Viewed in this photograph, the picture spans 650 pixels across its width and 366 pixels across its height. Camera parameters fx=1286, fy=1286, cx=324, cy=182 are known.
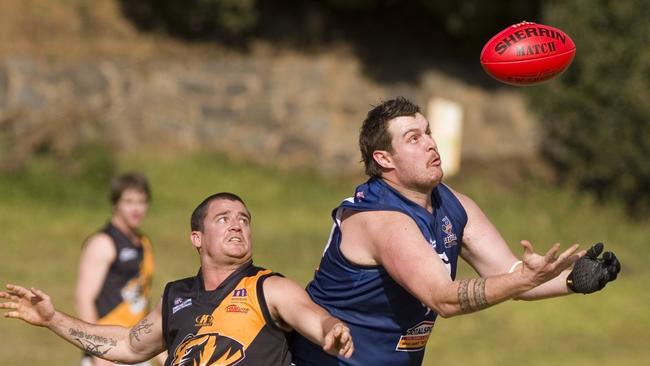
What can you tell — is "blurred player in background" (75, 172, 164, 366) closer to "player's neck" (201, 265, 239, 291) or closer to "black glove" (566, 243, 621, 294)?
"player's neck" (201, 265, 239, 291)

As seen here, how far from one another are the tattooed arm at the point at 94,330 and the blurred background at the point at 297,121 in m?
8.34

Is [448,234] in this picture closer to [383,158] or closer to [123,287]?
[383,158]

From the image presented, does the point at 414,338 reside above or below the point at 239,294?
below

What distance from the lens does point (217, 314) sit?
6.09 metres

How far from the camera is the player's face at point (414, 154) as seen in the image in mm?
5973

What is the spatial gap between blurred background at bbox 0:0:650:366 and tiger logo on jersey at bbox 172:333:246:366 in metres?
8.91

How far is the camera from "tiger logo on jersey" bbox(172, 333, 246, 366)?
597 centimetres

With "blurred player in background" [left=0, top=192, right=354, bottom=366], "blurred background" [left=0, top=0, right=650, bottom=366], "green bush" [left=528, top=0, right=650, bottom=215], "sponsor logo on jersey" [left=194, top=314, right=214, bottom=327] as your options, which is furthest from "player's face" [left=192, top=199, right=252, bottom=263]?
"green bush" [left=528, top=0, right=650, bottom=215]

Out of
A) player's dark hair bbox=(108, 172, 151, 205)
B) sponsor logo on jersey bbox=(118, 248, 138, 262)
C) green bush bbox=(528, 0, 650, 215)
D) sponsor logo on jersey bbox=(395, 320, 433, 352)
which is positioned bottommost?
sponsor logo on jersey bbox=(395, 320, 433, 352)

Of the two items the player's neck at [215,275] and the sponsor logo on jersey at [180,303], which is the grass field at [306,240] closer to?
the sponsor logo on jersey at [180,303]

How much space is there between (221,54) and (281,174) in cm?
225

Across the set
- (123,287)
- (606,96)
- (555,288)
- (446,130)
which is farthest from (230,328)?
(446,130)

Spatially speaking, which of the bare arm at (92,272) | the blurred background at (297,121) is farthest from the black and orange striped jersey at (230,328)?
the blurred background at (297,121)

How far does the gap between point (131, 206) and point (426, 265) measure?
421 centimetres
